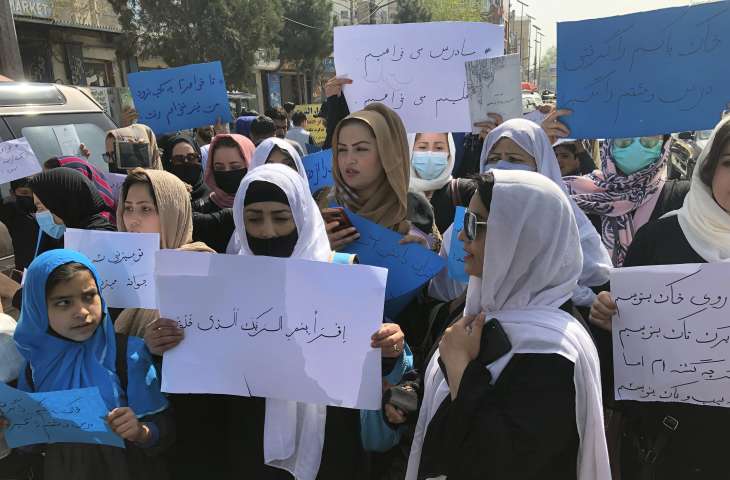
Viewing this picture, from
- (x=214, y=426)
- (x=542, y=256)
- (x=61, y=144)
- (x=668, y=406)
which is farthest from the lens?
(x=61, y=144)

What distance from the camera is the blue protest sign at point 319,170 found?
3057 mm

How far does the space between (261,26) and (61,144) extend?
18.0 m

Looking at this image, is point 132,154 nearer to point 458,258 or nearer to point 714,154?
point 458,258

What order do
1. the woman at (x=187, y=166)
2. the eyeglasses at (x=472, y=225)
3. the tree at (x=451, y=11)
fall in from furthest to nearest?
the tree at (x=451, y=11) < the woman at (x=187, y=166) < the eyeglasses at (x=472, y=225)

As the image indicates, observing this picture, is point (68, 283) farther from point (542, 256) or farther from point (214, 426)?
point (542, 256)

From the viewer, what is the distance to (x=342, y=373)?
1589mm

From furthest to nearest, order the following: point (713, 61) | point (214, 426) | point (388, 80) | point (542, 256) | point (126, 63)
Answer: point (126, 63), point (388, 80), point (713, 61), point (214, 426), point (542, 256)

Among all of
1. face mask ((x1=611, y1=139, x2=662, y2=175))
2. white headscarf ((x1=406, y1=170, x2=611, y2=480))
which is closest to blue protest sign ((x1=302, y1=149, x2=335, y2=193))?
face mask ((x1=611, y1=139, x2=662, y2=175))

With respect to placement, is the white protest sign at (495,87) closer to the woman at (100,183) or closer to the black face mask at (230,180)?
the black face mask at (230,180)

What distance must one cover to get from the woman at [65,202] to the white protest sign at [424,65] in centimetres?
162

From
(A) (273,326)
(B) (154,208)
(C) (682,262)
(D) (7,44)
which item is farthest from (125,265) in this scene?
(D) (7,44)

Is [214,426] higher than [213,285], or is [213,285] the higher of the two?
[213,285]

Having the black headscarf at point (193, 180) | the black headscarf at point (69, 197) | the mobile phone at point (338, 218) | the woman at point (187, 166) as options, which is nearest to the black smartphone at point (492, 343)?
the mobile phone at point (338, 218)

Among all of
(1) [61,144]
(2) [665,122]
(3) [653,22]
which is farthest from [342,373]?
(1) [61,144]
